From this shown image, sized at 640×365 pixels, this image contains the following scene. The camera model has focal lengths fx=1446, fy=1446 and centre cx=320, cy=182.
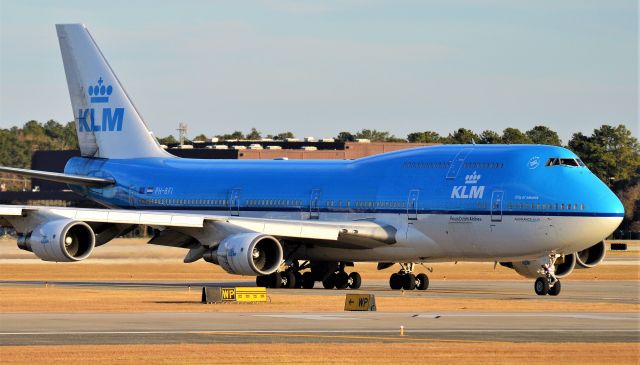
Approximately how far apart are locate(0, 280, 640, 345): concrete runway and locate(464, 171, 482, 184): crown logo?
10032 millimetres

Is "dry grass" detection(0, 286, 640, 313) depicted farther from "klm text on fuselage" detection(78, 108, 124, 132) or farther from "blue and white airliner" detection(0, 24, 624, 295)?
"klm text on fuselage" detection(78, 108, 124, 132)

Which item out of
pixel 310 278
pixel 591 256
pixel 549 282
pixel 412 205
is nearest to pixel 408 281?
pixel 412 205

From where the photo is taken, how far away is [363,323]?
117 ft

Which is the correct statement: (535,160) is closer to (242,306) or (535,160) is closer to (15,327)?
(242,306)

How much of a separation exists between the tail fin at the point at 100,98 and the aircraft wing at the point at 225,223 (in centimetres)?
1300

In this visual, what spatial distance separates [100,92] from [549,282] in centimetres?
2519

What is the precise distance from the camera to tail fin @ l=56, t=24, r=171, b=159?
6612 centimetres

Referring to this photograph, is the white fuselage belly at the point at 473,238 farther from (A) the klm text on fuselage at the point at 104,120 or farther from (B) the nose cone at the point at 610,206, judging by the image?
(A) the klm text on fuselage at the point at 104,120

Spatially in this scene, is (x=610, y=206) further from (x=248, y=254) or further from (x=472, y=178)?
(x=248, y=254)

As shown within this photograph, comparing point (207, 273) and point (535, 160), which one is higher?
point (535, 160)

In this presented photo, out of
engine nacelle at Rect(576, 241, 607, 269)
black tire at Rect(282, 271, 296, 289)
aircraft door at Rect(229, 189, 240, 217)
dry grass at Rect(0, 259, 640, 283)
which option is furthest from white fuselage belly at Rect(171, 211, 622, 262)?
dry grass at Rect(0, 259, 640, 283)

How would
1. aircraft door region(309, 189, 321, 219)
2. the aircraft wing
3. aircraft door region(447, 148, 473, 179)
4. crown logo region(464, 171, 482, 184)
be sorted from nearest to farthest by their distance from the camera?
the aircraft wing
crown logo region(464, 171, 482, 184)
aircraft door region(447, 148, 473, 179)
aircraft door region(309, 189, 321, 219)

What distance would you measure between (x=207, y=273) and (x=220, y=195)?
11.1 metres

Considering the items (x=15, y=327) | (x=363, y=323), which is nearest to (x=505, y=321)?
(x=363, y=323)
